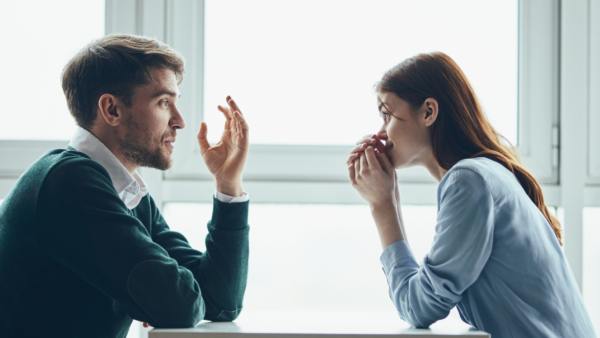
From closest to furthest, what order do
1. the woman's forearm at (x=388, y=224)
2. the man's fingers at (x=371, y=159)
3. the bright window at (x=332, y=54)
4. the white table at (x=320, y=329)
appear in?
1. the white table at (x=320, y=329)
2. the woman's forearm at (x=388, y=224)
3. the man's fingers at (x=371, y=159)
4. the bright window at (x=332, y=54)

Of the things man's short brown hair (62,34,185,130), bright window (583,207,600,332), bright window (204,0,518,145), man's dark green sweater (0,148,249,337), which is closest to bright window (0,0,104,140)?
bright window (204,0,518,145)

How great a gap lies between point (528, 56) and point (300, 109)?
2.66 feet

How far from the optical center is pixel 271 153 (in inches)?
57.0

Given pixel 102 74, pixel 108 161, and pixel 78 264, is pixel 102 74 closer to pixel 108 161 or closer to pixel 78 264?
pixel 108 161

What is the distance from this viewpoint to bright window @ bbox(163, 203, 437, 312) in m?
1.48

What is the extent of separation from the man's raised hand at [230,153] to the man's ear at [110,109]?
0.22 metres

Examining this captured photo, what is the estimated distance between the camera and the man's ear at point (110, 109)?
2.97 ft

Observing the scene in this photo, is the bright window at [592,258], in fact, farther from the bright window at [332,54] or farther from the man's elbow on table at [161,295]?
the man's elbow on table at [161,295]

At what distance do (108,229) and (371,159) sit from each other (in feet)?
1.93

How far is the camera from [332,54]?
1487 mm

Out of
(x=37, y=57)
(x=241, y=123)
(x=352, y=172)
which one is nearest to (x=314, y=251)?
(x=352, y=172)

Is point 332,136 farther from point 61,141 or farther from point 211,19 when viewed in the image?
point 61,141

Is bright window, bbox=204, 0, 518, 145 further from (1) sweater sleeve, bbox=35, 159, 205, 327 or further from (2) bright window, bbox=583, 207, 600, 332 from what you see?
(1) sweater sleeve, bbox=35, 159, 205, 327

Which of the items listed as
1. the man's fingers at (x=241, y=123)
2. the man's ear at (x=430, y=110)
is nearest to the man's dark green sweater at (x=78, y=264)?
the man's fingers at (x=241, y=123)
